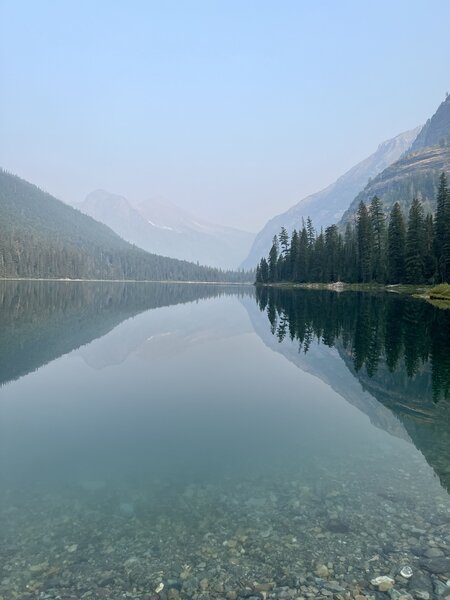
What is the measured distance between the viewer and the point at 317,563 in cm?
809

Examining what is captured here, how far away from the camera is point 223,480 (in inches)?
449

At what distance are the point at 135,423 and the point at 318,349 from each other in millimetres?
19309

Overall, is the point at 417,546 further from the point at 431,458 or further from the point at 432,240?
the point at 432,240

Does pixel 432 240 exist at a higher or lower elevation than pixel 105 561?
higher

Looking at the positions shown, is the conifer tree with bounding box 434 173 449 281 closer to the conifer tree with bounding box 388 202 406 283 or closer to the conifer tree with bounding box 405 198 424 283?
the conifer tree with bounding box 405 198 424 283

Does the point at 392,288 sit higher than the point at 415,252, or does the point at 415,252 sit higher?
the point at 415,252

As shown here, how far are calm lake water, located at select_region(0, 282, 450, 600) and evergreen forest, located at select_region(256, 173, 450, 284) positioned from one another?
263 feet

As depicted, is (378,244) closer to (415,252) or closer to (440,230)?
(415,252)

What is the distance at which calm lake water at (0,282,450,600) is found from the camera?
780 centimetres

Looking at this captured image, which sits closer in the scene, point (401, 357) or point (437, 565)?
point (437, 565)

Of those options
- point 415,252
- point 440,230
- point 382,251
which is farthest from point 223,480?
point 382,251

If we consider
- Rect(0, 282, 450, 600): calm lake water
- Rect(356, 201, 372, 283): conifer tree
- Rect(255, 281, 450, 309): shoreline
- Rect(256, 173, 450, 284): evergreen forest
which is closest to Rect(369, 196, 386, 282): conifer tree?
Rect(256, 173, 450, 284): evergreen forest

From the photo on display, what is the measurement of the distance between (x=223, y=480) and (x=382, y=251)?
116793mm

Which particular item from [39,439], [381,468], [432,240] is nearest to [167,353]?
[39,439]
